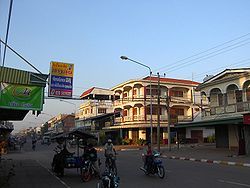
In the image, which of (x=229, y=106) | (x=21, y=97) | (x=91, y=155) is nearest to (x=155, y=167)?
(x=91, y=155)

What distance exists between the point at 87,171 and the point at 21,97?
4.18 metres

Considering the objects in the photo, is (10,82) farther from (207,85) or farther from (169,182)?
(207,85)

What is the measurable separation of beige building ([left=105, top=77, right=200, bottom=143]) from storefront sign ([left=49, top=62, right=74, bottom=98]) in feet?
96.2

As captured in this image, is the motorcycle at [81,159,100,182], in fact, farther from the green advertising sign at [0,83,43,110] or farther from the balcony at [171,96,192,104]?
the balcony at [171,96,192,104]

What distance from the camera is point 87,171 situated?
43.5ft

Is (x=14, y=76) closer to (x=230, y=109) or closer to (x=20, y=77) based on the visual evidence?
(x=20, y=77)

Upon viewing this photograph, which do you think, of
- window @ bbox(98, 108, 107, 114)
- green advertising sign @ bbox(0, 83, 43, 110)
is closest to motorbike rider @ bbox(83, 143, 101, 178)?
green advertising sign @ bbox(0, 83, 43, 110)

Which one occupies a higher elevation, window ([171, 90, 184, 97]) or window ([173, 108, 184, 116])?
window ([171, 90, 184, 97])

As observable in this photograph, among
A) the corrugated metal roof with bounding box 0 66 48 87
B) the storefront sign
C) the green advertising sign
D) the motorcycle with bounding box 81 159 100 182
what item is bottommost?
the motorcycle with bounding box 81 159 100 182

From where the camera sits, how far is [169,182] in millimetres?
12141

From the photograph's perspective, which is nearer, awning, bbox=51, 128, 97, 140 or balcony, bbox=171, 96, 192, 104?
awning, bbox=51, 128, 97, 140

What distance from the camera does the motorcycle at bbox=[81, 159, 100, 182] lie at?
1307cm

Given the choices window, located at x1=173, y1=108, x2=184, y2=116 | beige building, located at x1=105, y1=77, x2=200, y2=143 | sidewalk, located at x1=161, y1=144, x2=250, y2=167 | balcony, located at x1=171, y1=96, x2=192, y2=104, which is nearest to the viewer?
sidewalk, located at x1=161, y1=144, x2=250, y2=167

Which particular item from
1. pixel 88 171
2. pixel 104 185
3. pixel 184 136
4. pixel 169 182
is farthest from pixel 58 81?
pixel 184 136
